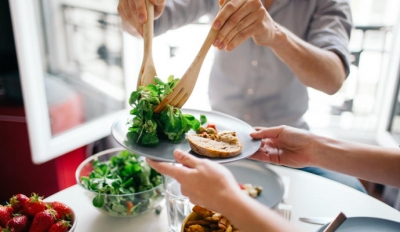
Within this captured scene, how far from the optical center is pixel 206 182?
2.07 ft

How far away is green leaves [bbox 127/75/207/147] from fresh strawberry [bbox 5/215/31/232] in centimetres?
29

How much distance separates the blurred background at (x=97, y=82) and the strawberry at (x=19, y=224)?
2.42ft

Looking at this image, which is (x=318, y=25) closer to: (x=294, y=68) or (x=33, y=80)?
(x=294, y=68)

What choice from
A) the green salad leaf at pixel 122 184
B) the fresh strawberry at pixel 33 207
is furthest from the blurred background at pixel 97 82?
the fresh strawberry at pixel 33 207

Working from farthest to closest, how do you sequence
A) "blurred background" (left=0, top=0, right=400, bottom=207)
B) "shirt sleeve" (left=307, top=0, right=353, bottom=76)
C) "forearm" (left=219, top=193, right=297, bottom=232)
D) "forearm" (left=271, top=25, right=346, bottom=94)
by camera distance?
"blurred background" (left=0, top=0, right=400, bottom=207)
"shirt sleeve" (left=307, top=0, right=353, bottom=76)
"forearm" (left=271, top=25, right=346, bottom=94)
"forearm" (left=219, top=193, right=297, bottom=232)

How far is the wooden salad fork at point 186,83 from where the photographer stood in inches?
33.3


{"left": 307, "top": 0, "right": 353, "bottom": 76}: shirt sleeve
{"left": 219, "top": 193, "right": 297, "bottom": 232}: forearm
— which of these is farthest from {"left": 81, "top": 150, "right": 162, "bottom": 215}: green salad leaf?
{"left": 307, "top": 0, "right": 353, "bottom": 76}: shirt sleeve

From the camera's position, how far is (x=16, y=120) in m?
1.64

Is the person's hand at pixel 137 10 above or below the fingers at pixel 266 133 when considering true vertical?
above

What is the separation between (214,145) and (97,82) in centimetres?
149

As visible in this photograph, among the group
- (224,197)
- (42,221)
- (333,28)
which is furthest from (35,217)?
(333,28)

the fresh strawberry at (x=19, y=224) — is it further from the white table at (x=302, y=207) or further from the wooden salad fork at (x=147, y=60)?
the wooden salad fork at (x=147, y=60)

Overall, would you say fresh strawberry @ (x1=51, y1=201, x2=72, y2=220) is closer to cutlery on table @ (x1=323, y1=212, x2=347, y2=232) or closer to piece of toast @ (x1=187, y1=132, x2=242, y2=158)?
piece of toast @ (x1=187, y1=132, x2=242, y2=158)

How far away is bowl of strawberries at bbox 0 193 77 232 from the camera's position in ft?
2.48
